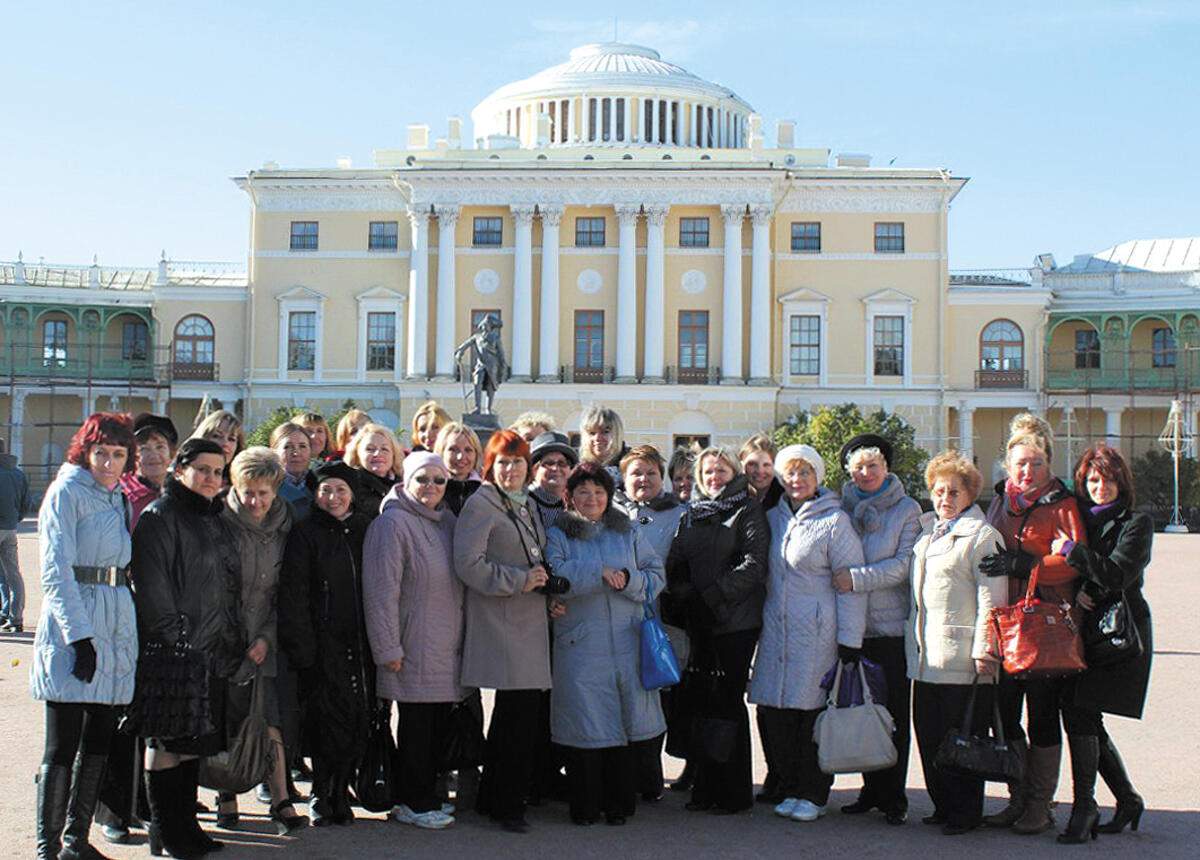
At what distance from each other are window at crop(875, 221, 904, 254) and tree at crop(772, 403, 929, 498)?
23.9 feet

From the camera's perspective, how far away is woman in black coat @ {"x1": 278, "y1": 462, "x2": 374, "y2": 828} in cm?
715

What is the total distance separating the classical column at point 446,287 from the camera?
46.2m

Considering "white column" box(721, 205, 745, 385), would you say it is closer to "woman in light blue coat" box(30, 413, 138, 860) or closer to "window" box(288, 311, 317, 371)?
"window" box(288, 311, 317, 371)

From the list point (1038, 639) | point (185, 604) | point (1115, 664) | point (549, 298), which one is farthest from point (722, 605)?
point (549, 298)

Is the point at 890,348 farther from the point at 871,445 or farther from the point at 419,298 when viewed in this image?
the point at 871,445

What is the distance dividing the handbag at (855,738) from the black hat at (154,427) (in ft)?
13.2

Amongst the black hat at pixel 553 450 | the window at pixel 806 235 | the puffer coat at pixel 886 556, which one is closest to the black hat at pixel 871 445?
the puffer coat at pixel 886 556

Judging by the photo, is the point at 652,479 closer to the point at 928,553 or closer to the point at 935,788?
the point at 928,553

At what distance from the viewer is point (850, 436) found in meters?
38.6

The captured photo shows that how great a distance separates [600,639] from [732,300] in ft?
128

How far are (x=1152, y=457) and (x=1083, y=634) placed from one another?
37921mm

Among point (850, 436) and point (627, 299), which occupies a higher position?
point (627, 299)

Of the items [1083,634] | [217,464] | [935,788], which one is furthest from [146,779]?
[1083,634]

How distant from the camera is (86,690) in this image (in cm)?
638
